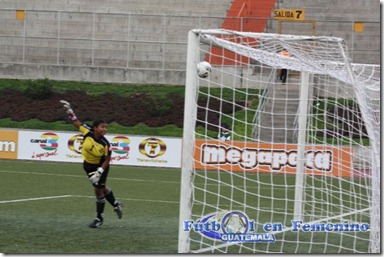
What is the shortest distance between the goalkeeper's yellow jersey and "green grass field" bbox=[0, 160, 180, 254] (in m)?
1.08

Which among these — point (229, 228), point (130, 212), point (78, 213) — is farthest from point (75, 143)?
point (229, 228)

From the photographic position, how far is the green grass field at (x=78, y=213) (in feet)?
37.1

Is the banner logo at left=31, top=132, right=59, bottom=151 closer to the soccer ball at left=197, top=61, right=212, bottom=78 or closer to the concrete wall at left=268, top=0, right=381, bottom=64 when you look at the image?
the concrete wall at left=268, top=0, right=381, bottom=64

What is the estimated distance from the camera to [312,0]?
37312 millimetres

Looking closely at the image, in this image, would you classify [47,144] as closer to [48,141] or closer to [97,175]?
[48,141]

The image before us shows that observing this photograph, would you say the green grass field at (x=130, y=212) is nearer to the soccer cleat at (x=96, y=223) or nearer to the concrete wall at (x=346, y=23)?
the soccer cleat at (x=96, y=223)

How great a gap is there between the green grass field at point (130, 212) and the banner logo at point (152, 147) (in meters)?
2.98

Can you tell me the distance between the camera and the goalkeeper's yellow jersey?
13.3 meters

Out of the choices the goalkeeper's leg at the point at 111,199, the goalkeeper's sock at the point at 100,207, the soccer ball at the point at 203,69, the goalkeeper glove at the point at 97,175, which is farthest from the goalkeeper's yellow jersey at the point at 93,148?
the soccer ball at the point at 203,69

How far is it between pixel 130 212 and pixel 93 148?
2465 millimetres

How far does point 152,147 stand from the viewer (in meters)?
27.2

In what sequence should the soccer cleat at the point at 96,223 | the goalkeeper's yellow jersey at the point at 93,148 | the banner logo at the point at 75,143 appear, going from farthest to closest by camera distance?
the banner logo at the point at 75,143 < the goalkeeper's yellow jersey at the point at 93,148 < the soccer cleat at the point at 96,223

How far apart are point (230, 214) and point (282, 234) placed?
2.34m

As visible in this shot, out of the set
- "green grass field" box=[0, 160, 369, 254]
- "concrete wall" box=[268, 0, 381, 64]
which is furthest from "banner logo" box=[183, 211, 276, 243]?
"concrete wall" box=[268, 0, 381, 64]
